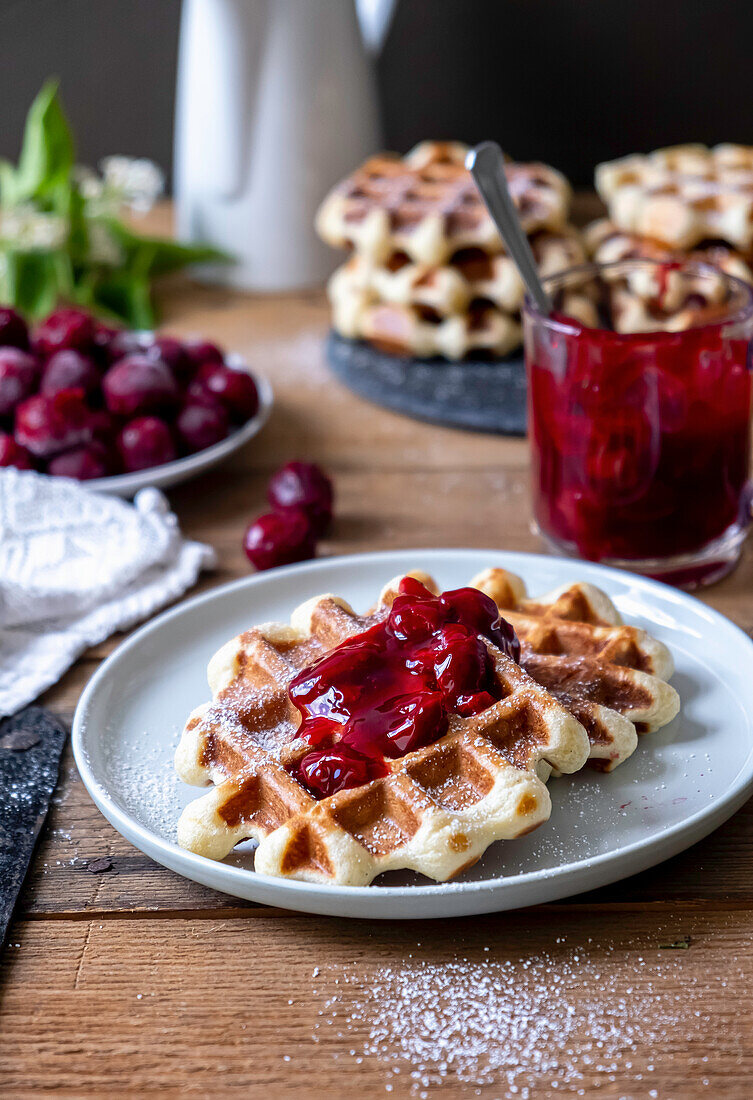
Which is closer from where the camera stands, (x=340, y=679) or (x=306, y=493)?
(x=340, y=679)

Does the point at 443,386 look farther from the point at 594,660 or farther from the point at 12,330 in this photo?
the point at 594,660

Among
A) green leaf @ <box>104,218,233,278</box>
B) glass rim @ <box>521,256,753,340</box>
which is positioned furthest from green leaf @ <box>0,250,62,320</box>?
glass rim @ <box>521,256,753,340</box>

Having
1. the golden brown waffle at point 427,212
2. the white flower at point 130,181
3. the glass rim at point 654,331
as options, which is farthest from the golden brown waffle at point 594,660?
the white flower at point 130,181

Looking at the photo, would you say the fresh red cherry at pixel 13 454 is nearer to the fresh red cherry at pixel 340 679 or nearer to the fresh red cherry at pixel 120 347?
the fresh red cherry at pixel 120 347

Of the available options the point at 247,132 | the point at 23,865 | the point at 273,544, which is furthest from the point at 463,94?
the point at 23,865

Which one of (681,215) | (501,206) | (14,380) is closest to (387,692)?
(501,206)
